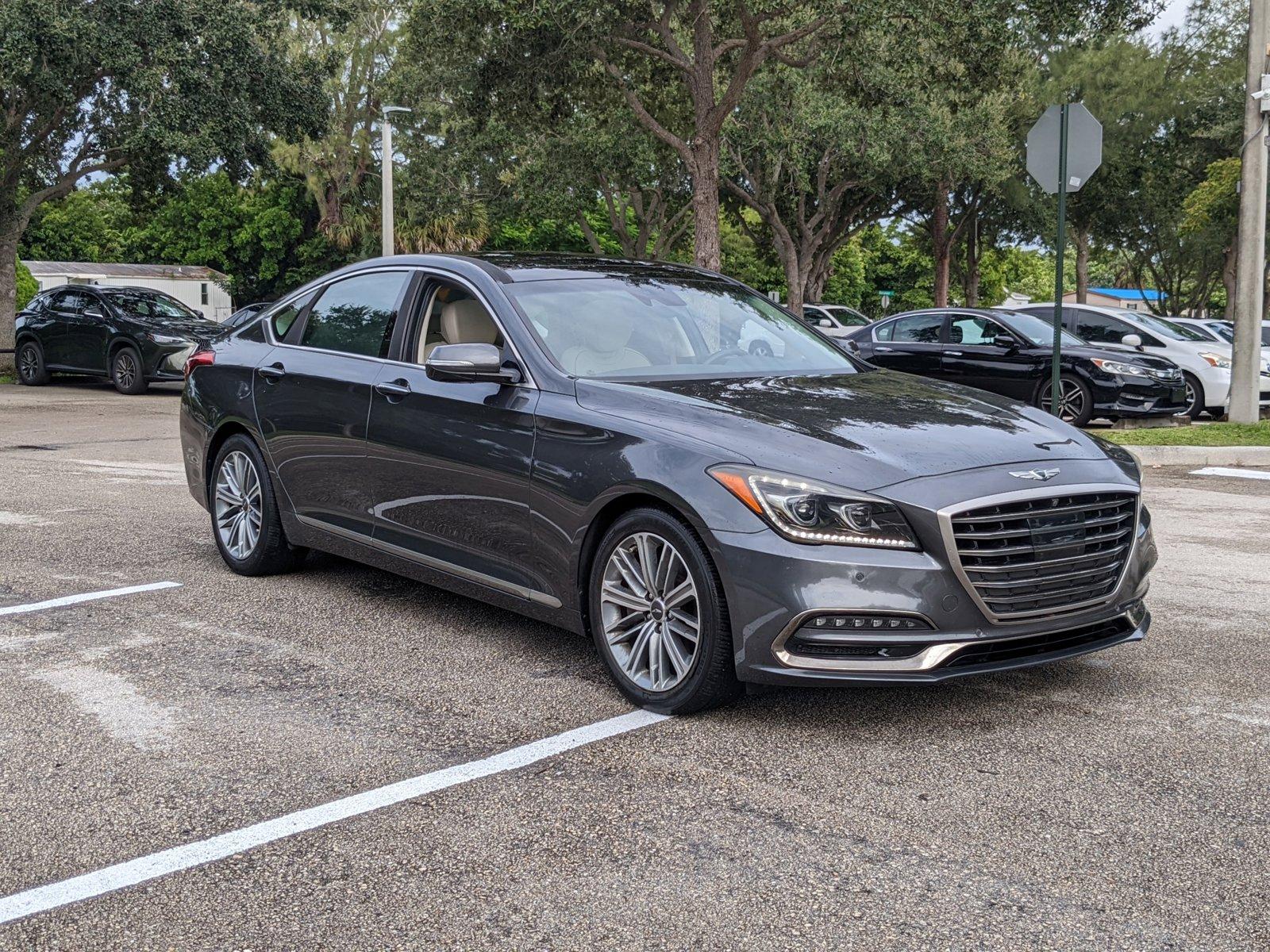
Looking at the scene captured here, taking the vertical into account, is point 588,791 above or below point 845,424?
below

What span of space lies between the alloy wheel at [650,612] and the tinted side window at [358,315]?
190 cm

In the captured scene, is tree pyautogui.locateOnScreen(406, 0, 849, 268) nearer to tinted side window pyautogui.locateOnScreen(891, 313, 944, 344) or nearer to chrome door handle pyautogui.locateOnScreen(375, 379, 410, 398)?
tinted side window pyautogui.locateOnScreen(891, 313, 944, 344)

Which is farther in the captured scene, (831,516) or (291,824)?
(831,516)

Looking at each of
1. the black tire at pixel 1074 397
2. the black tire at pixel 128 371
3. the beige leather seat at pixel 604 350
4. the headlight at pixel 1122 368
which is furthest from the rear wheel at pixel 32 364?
the beige leather seat at pixel 604 350

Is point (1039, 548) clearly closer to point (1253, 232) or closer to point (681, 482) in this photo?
point (681, 482)

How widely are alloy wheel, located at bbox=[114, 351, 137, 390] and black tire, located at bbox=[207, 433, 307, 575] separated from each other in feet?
51.3

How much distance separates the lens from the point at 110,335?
21906mm

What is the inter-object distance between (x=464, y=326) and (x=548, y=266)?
1.58ft

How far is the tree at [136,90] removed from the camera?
22.2 meters

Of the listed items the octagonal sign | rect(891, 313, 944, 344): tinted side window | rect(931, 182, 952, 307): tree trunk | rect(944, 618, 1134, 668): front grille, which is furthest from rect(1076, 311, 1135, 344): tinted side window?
rect(931, 182, 952, 307): tree trunk

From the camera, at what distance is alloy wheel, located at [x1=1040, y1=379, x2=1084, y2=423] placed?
51.2 ft

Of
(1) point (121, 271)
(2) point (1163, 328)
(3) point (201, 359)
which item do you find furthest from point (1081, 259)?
(1) point (121, 271)

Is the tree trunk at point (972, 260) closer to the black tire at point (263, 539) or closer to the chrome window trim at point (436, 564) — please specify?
the black tire at point (263, 539)

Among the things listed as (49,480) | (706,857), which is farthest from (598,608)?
(49,480)
